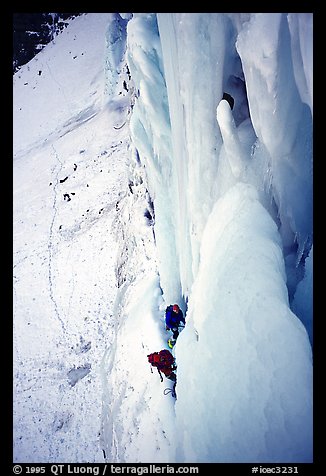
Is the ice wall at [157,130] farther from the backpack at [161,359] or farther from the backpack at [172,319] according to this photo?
the backpack at [161,359]

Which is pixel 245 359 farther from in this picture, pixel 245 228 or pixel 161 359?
pixel 161 359

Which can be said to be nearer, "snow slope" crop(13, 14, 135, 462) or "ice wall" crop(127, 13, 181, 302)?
"ice wall" crop(127, 13, 181, 302)

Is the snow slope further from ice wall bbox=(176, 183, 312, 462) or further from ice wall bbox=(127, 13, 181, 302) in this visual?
ice wall bbox=(176, 183, 312, 462)

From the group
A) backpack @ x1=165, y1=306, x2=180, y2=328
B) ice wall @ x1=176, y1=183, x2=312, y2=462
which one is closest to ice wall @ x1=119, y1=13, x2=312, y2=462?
ice wall @ x1=176, y1=183, x2=312, y2=462

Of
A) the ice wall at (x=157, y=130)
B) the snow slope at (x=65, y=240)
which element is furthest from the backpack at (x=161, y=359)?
the snow slope at (x=65, y=240)

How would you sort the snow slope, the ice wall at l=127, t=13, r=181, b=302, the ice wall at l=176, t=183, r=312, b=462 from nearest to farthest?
the ice wall at l=176, t=183, r=312, b=462 → the ice wall at l=127, t=13, r=181, b=302 → the snow slope

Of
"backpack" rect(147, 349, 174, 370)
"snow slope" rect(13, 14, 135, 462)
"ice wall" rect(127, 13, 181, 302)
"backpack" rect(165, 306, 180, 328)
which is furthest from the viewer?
"snow slope" rect(13, 14, 135, 462)

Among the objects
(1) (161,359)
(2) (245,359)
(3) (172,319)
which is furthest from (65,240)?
(2) (245,359)
